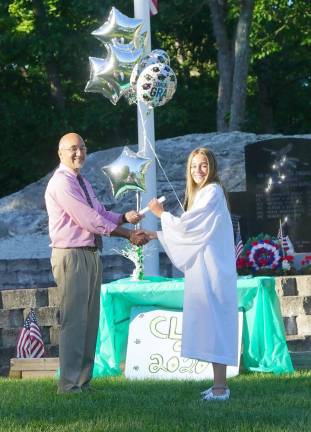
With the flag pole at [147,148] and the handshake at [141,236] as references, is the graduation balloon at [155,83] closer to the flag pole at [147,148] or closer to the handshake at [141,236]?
the flag pole at [147,148]

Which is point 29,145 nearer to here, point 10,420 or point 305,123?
point 305,123

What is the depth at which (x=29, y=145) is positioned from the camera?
33.9 metres

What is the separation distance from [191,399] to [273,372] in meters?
1.51

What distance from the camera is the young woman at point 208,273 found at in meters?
7.57

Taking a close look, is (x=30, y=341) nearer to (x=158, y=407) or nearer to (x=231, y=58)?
(x=158, y=407)

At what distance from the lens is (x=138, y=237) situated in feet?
27.8

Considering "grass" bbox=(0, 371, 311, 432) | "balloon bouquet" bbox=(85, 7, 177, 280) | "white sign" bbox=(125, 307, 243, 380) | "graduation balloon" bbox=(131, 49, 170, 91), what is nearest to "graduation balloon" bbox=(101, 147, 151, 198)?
"balloon bouquet" bbox=(85, 7, 177, 280)

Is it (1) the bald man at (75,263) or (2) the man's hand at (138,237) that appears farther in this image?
(2) the man's hand at (138,237)

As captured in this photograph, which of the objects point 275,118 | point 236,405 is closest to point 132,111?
point 275,118

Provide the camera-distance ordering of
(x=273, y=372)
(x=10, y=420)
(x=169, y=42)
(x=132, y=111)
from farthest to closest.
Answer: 1. (x=169, y=42)
2. (x=132, y=111)
3. (x=273, y=372)
4. (x=10, y=420)

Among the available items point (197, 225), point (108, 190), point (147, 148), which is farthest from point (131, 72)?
point (108, 190)

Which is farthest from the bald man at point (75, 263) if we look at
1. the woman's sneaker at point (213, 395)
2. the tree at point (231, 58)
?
the tree at point (231, 58)

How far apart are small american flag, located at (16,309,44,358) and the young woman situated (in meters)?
2.41

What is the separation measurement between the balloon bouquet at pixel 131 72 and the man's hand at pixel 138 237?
130cm
